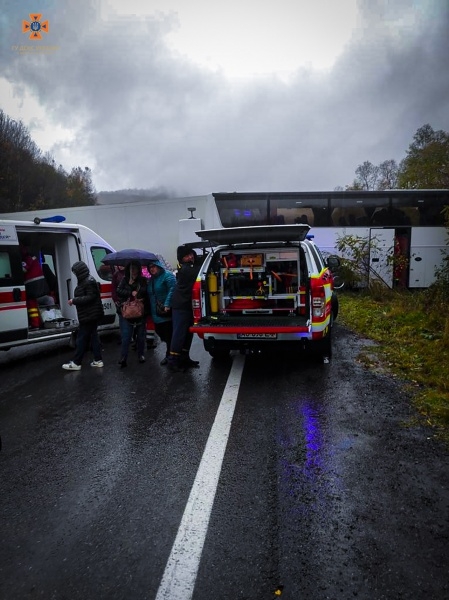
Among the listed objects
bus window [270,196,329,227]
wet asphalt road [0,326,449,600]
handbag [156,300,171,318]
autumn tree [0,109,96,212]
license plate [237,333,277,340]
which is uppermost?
autumn tree [0,109,96,212]

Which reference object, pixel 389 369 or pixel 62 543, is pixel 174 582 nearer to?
pixel 62 543

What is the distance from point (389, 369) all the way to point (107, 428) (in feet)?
13.3

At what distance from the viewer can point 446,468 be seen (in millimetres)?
3105

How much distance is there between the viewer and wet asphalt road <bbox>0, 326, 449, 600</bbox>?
2086mm

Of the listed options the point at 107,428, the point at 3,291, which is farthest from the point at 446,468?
the point at 3,291

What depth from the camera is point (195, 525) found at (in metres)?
2.52

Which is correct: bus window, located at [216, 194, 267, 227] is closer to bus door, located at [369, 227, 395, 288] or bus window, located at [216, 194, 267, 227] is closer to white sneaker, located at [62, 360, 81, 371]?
bus door, located at [369, 227, 395, 288]

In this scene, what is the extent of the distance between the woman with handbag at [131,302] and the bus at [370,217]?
8.90 meters

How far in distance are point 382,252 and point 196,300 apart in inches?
451

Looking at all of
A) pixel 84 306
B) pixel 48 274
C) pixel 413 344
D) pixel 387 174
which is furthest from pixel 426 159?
pixel 84 306

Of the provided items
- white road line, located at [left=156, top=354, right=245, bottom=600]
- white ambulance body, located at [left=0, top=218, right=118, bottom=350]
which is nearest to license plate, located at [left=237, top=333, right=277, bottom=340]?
white road line, located at [left=156, top=354, right=245, bottom=600]

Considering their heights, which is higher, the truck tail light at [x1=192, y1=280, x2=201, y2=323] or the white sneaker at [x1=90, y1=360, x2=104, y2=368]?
the truck tail light at [x1=192, y1=280, x2=201, y2=323]

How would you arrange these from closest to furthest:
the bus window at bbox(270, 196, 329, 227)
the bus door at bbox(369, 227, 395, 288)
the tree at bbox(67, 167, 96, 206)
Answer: the bus door at bbox(369, 227, 395, 288) → the bus window at bbox(270, 196, 329, 227) → the tree at bbox(67, 167, 96, 206)

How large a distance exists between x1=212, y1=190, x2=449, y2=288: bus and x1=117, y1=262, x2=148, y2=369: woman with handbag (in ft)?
29.2
